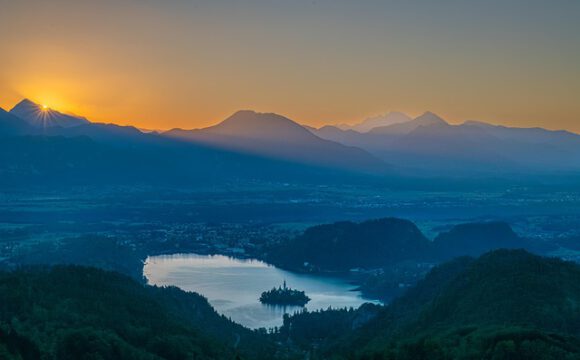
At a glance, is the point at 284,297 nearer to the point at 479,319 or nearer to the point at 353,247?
the point at 479,319

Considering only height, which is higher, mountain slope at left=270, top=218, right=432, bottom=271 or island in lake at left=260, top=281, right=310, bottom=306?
mountain slope at left=270, top=218, right=432, bottom=271

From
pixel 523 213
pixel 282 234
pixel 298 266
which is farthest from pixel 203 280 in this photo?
pixel 523 213

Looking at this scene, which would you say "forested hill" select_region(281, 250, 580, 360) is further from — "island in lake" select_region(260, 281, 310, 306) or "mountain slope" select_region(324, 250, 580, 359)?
"island in lake" select_region(260, 281, 310, 306)

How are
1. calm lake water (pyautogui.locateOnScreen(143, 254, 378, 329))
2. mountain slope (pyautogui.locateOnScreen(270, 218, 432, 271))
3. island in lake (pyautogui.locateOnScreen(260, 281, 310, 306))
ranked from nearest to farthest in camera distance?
calm lake water (pyautogui.locateOnScreen(143, 254, 378, 329))
island in lake (pyautogui.locateOnScreen(260, 281, 310, 306))
mountain slope (pyautogui.locateOnScreen(270, 218, 432, 271))

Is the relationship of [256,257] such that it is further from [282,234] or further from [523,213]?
[523,213]

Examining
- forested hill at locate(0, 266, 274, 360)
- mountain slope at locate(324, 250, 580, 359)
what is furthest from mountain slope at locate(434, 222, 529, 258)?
forested hill at locate(0, 266, 274, 360)

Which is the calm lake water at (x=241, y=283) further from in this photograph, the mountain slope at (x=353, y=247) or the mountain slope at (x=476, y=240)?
the mountain slope at (x=476, y=240)
